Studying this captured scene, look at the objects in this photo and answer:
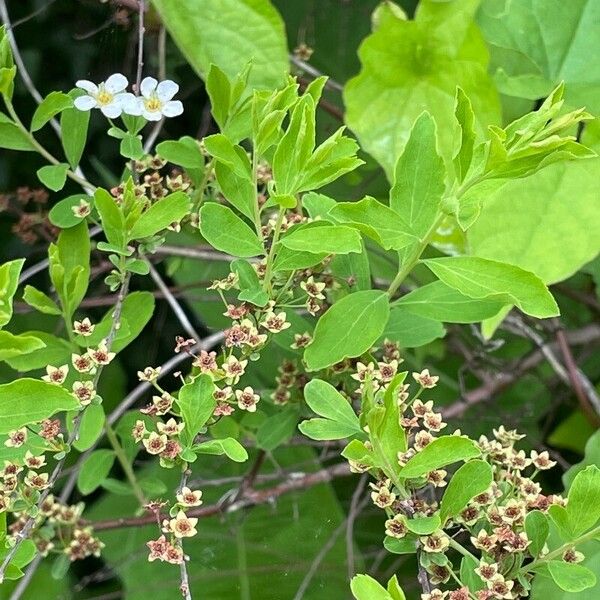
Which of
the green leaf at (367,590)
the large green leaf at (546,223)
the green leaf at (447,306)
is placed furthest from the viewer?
the large green leaf at (546,223)

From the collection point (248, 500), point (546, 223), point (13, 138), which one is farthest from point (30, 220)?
point (546, 223)

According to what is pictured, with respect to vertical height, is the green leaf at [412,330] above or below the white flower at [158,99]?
Result: below

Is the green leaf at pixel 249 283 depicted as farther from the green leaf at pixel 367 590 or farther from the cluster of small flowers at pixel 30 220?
the cluster of small flowers at pixel 30 220

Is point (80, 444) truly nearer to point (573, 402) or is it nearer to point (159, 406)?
point (159, 406)

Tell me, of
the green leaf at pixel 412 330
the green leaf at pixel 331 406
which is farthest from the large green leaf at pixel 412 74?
the green leaf at pixel 331 406

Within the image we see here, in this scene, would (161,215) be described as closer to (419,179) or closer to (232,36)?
(419,179)

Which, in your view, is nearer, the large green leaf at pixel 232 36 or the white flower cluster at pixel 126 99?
the white flower cluster at pixel 126 99

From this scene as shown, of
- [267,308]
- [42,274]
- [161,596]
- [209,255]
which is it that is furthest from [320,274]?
[42,274]
